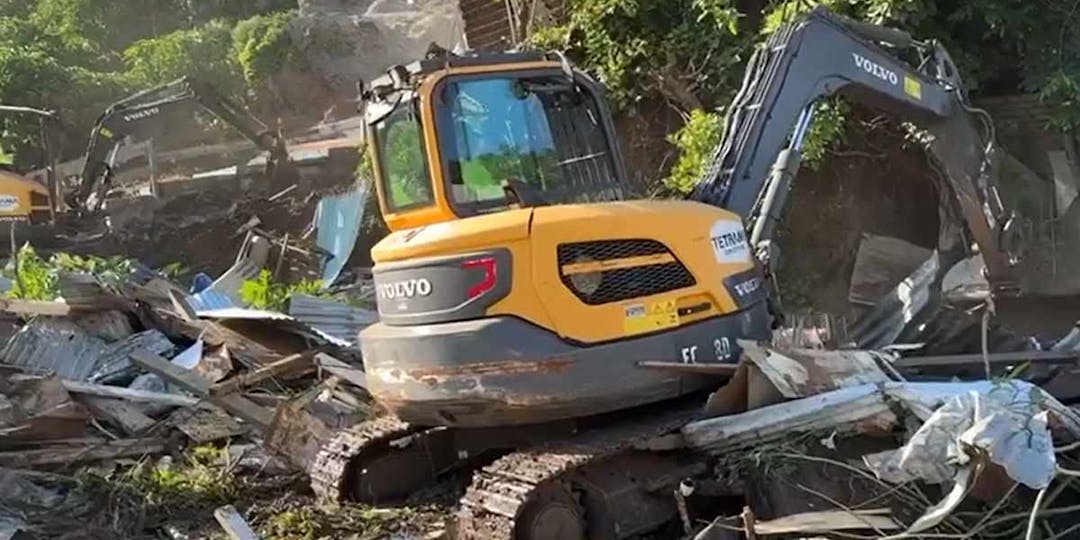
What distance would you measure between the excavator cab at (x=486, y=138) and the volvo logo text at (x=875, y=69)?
170cm

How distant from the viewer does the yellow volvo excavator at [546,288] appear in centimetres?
559

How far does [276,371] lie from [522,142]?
325 cm

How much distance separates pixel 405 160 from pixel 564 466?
1777 millimetres

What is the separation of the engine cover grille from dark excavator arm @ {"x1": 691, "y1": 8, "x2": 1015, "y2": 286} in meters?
0.86

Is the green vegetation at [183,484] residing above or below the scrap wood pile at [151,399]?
below

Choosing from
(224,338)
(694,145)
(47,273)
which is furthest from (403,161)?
(47,273)

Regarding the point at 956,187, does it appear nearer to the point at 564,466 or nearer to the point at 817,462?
the point at 817,462

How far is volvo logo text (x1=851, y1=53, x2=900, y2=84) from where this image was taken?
23.8 ft

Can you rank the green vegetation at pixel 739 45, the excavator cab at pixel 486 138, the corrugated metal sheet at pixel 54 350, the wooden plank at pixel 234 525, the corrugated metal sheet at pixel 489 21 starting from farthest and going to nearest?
1. the corrugated metal sheet at pixel 489 21
2. the green vegetation at pixel 739 45
3. the corrugated metal sheet at pixel 54 350
4. the excavator cab at pixel 486 138
5. the wooden plank at pixel 234 525

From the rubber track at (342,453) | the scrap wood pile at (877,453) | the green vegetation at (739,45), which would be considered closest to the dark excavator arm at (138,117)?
the green vegetation at (739,45)

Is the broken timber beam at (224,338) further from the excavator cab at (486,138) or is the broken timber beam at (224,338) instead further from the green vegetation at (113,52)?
the green vegetation at (113,52)

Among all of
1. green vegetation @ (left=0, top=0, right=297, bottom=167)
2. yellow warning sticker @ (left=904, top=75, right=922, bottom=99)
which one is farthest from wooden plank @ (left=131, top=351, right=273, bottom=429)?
green vegetation @ (left=0, top=0, right=297, bottom=167)

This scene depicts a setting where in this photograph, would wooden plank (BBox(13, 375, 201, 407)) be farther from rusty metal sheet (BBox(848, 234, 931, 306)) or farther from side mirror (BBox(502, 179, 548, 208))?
rusty metal sheet (BBox(848, 234, 931, 306))

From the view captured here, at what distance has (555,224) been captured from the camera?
18.4 feet
